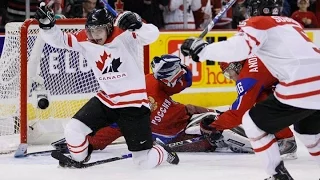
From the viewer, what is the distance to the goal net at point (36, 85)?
484cm

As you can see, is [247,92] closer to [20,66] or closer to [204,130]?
[204,130]

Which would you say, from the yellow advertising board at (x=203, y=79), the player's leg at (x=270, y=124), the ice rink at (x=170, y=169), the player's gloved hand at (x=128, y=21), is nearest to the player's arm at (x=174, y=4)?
the yellow advertising board at (x=203, y=79)

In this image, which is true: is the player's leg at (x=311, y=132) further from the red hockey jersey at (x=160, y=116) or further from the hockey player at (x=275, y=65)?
the red hockey jersey at (x=160, y=116)

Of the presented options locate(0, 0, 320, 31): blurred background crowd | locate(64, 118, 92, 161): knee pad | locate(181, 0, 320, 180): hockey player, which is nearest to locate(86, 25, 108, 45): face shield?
locate(64, 118, 92, 161): knee pad

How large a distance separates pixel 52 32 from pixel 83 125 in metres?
0.52

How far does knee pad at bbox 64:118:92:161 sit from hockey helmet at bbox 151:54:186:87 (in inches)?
29.7

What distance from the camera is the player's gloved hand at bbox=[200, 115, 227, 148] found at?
4738 mm

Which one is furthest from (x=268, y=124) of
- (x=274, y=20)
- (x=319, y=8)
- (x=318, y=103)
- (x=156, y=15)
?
(x=319, y=8)

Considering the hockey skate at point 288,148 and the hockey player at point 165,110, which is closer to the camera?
the hockey skate at point 288,148

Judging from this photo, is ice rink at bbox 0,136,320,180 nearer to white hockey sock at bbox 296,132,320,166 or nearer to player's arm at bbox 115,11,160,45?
white hockey sock at bbox 296,132,320,166

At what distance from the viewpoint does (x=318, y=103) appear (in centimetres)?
348

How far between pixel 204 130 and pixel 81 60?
0.99 m

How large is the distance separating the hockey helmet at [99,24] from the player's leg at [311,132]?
111 cm

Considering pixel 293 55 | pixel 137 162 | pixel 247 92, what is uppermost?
pixel 293 55
